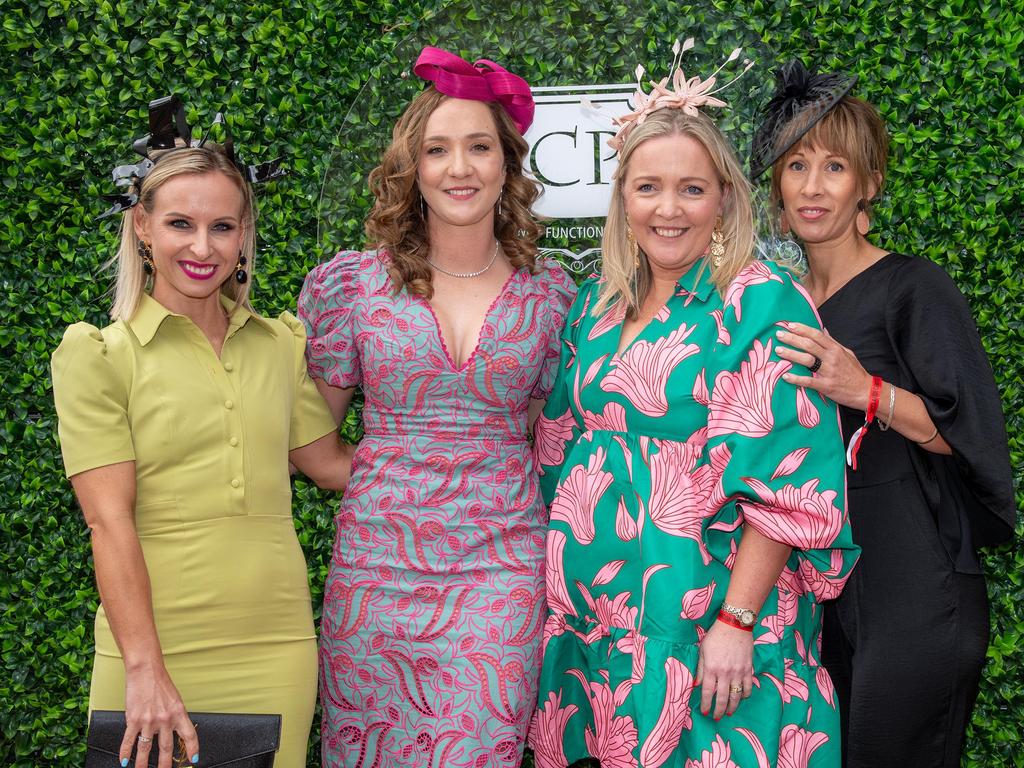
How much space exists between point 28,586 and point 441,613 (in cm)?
186

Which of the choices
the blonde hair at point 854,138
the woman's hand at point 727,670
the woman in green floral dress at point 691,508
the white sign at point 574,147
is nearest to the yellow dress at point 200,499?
the woman in green floral dress at point 691,508

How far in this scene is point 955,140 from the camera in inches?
127

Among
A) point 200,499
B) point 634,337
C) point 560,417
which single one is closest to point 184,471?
point 200,499

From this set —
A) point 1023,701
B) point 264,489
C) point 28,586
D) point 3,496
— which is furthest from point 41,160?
point 1023,701

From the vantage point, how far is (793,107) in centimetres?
256

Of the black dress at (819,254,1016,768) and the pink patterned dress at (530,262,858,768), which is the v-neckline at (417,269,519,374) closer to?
the pink patterned dress at (530,262,858,768)

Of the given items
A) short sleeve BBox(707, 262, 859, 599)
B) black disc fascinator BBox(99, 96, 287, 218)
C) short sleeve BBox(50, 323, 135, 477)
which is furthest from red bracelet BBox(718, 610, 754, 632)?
black disc fascinator BBox(99, 96, 287, 218)

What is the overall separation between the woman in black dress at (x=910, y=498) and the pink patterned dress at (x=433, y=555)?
2.54 ft

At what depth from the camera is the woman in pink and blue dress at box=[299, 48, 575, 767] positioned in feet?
8.05

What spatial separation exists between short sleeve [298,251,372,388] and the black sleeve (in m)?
1.34

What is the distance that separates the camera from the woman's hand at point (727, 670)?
2.13m

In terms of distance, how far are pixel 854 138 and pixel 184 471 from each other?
1.80 meters

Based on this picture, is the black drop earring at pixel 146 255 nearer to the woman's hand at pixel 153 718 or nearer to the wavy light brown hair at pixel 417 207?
the wavy light brown hair at pixel 417 207

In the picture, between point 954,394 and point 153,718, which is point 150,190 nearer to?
point 153,718
